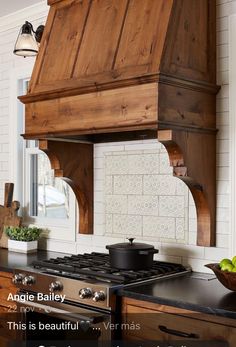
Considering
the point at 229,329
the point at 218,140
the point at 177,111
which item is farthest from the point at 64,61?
the point at 229,329

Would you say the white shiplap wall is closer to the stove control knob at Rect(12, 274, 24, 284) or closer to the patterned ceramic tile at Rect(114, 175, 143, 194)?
the patterned ceramic tile at Rect(114, 175, 143, 194)

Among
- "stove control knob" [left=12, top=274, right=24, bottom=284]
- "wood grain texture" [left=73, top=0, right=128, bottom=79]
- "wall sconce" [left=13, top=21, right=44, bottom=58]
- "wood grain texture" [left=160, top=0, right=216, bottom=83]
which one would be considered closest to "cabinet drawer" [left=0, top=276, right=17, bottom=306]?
"stove control knob" [left=12, top=274, right=24, bottom=284]

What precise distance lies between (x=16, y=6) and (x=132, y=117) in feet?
6.31

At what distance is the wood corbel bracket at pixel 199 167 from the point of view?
99.6 inches

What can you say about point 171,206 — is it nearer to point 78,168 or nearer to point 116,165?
point 116,165

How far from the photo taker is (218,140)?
2779 mm

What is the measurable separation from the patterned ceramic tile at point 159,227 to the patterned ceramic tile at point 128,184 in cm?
20

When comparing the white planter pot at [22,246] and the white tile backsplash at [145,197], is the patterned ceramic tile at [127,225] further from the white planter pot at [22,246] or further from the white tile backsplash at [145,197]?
the white planter pot at [22,246]

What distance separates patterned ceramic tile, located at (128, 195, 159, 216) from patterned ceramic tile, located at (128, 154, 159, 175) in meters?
0.17

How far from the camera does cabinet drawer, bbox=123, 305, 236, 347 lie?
2.06 meters

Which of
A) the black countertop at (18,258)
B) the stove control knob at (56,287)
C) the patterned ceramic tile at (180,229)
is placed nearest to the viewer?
the stove control knob at (56,287)

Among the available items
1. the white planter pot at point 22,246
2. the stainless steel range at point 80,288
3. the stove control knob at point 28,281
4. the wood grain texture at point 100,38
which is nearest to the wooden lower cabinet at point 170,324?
the stainless steel range at point 80,288

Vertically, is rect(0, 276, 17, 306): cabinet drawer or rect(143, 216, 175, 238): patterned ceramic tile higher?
rect(143, 216, 175, 238): patterned ceramic tile

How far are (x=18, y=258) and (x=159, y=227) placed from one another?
3.50 ft
